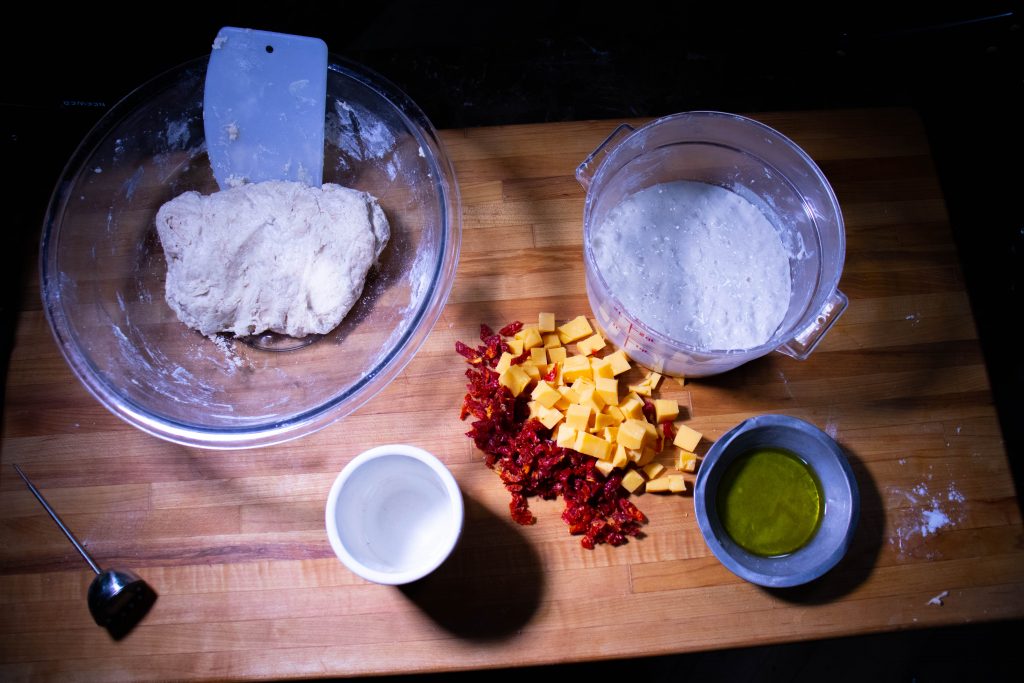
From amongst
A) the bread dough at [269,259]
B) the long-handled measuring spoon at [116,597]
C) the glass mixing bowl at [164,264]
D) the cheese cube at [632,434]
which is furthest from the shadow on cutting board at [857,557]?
the long-handled measuring spoon at [116,597]

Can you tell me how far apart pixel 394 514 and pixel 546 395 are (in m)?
0.35

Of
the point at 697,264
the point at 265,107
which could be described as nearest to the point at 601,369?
the point at 697,264

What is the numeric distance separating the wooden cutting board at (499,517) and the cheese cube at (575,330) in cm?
4

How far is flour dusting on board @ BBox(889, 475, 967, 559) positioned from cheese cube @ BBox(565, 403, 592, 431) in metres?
0.62

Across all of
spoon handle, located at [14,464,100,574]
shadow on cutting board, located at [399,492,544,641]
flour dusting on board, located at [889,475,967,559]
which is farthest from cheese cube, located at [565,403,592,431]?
spoon handle, located at [14,464,100,574]

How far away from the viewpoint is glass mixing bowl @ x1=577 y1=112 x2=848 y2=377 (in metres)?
1.22

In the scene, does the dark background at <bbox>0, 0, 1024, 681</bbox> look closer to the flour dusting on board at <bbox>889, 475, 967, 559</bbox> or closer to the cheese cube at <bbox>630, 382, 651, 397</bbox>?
the flour dusting on board at <bbox>889, 475, 967, 559</bbox>

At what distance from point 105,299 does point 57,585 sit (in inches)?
21.2

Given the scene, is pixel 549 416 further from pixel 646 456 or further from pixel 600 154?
pixel 600 154

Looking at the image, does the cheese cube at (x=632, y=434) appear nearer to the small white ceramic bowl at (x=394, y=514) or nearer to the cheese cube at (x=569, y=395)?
the cheese cube at (x=569, y=395)

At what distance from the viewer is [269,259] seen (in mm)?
1293

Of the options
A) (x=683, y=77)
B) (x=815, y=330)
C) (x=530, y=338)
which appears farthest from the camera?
(x=683, y=77)

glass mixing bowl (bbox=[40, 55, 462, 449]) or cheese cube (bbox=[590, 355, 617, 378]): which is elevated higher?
glass mixing bowl (bbox=[40, 55, 462, 449])

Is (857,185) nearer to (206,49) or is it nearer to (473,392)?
(473,392)
